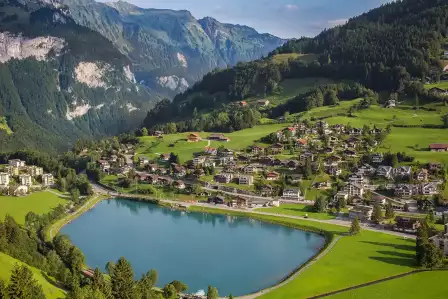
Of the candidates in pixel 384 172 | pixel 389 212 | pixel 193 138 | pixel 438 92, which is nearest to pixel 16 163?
pixel 193 138

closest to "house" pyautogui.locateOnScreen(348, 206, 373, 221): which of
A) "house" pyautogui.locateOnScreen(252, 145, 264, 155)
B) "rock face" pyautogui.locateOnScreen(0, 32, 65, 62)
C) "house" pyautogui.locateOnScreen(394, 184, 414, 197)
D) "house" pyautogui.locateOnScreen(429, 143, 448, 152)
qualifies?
"house" pyautogui.locateOnScreen(394, 184, 414, 197)

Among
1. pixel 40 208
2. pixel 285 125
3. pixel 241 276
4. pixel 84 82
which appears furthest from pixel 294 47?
pixel 241 276

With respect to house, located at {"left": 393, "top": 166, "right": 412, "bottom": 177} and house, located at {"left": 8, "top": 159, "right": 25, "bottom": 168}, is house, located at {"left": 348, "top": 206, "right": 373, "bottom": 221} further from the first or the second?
house, located at {"left": 8, "top": 159, "right": 25, "bottom": 168}

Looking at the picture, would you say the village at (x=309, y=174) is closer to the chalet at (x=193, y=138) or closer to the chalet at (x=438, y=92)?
Answer: the chalet at (x=193, y=138)

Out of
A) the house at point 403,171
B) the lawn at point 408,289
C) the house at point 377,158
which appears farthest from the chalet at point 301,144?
the lawn at point 408,289

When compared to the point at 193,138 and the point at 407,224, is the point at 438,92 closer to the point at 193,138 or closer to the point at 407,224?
the point at 193,138

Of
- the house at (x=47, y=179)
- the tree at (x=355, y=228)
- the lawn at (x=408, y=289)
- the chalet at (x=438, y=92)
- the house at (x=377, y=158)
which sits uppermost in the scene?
the chalet at (x=438, y=92)
